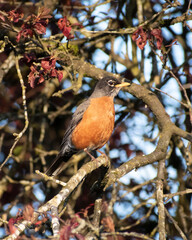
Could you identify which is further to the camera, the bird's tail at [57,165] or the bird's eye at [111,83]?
the bird's tail at [57,165]

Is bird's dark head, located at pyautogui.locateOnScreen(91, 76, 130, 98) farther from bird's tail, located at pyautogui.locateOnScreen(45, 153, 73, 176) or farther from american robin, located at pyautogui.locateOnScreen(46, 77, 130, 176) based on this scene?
bird's tail, located at pyautogui.locateOnScreen(45, 153, 73, 176)

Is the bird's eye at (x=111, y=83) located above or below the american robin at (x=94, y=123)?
above

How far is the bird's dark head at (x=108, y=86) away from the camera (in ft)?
17.2

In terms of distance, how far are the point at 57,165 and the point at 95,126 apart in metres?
1.10

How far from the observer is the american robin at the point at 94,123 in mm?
5074

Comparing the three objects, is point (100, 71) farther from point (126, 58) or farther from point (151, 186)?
point (151, 186)

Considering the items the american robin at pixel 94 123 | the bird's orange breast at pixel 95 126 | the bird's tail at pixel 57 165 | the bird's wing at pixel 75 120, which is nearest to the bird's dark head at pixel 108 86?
the american robin at pixel 94 123

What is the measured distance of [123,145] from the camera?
6.45 metres

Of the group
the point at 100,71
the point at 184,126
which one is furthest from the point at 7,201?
the point at 184,126

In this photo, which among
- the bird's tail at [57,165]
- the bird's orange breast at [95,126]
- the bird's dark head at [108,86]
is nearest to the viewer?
the bird's orange breast at [95,126]

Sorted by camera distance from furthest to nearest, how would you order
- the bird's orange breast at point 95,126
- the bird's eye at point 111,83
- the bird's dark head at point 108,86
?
the bird's eye at point 111,83, the bird's dark head at point 108,86, the bird's orange breast at point 95,126

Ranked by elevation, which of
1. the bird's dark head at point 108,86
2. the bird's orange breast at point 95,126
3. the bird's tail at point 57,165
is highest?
the bird's dark head at point 108,86

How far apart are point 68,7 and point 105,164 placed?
9.33 ft

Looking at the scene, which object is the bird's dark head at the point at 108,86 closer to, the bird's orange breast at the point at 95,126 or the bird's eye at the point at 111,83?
the bird's eye at the point at 111,83
